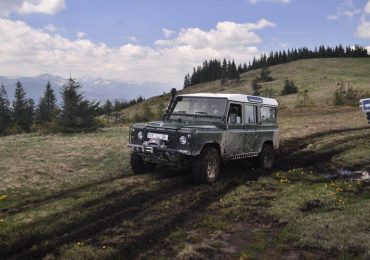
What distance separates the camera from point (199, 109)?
44.5 feet

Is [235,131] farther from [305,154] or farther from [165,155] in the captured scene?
[305,154]

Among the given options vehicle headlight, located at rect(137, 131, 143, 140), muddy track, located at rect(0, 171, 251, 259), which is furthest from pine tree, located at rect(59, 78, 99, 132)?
muddy track, located at rect(0, 171, 251, 259)

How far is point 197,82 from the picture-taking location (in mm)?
175750

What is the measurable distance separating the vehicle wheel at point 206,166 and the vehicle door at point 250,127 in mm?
1898

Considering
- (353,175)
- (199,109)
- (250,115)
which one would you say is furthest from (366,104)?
(199,109)

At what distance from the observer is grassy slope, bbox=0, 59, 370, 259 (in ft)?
24.1

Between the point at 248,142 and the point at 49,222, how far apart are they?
748 cm

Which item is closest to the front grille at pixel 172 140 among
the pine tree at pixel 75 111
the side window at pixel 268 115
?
the side window at pixel 268 115

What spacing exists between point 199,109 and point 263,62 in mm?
164968

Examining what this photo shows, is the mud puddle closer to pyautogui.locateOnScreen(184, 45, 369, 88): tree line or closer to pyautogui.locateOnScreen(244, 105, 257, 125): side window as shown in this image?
pyautogui.locateOnScreen(244, 105, 257, 125): side window

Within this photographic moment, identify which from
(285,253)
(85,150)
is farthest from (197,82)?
(285,253)

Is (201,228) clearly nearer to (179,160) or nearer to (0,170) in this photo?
(179,160)

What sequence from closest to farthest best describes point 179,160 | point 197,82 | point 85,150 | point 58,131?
point 179,160
point 85,150
point 58,131
point 197,82

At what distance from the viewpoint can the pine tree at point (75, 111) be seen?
30453 millimetres
